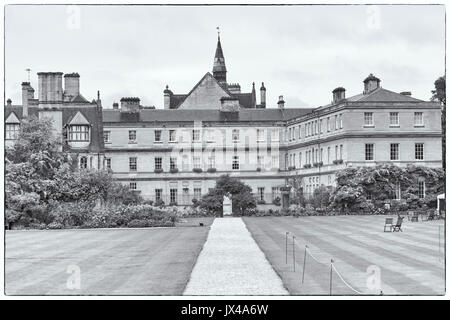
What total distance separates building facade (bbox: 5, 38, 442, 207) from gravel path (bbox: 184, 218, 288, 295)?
35.8 meters

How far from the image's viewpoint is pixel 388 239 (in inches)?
1108

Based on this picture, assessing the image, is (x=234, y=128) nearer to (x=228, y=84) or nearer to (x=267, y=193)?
(x=267, y=193)

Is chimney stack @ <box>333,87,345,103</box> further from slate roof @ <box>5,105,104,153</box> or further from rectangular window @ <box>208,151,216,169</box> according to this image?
slate roof @ <box>5,105,104,153</box>

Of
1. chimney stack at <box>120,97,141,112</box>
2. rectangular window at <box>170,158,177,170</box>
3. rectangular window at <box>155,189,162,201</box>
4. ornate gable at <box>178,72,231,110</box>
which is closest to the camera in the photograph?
rectangular window at <box>155,189,162,201</box>

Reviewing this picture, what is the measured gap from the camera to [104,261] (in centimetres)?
2166

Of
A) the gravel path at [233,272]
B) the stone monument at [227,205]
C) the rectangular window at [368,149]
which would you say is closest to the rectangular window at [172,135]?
the rectangular window at [368,149]

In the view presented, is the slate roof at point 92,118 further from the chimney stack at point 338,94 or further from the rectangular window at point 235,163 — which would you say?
the chimney stack at point 338,94

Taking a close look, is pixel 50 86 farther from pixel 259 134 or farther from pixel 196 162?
pixel 259 134

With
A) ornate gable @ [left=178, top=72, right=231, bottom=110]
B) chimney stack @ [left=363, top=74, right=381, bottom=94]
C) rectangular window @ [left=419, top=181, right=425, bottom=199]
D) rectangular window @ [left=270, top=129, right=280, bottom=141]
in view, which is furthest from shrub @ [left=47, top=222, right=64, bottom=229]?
ornate gable @ [left=178, top=72, right=231, bottom=110]

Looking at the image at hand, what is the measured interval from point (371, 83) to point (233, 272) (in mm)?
48076

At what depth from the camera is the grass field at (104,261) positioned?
16516 mm

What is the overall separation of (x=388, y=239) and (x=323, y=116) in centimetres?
3655

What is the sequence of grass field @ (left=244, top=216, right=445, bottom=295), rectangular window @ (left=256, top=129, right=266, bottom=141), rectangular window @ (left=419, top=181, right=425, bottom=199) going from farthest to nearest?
1. rectangular window @ (left=256, top=129, right=266, bottom=141)
2. rectangular window @ (left=419, top=181, right=425, bottom=199)
3. grass field @ (left=244, top=216, right=445, bottom=295)

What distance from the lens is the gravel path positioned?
15820 mm
